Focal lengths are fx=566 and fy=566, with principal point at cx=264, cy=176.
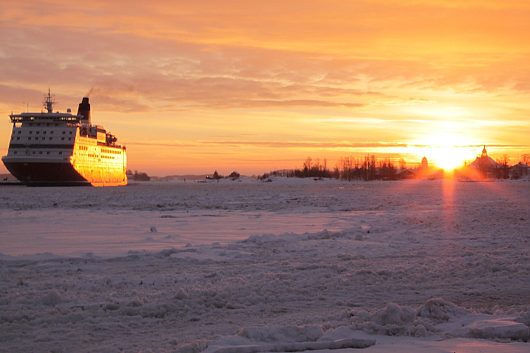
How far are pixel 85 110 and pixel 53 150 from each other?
17.7 metres

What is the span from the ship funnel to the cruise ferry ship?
4134 millimetres

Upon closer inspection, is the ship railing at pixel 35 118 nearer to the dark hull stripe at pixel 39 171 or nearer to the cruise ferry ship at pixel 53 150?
the cruise ferry ship at pixel 53 150

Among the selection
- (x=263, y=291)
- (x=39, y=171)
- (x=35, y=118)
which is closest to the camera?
(x=263, y=291)

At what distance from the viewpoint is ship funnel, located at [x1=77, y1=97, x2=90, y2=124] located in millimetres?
87125

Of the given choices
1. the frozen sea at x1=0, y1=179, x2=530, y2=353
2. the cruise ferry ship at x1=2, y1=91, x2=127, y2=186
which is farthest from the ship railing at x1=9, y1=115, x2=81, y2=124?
the frozen sea at x1=0, y1=179, x2=530, y2=353

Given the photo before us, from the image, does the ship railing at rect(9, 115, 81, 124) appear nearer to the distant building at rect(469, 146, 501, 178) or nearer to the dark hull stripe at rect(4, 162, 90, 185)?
the dark hull stripe at rect(4, 162, 90, 185)

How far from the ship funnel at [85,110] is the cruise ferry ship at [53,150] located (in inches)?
163

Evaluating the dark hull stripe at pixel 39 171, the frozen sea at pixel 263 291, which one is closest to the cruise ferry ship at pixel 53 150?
the dark hull stripe at pixel 39 171

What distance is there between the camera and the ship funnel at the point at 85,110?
286ft

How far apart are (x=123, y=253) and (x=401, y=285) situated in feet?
17.4

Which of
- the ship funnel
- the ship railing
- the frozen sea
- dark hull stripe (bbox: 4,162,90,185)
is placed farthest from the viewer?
the ship funnel

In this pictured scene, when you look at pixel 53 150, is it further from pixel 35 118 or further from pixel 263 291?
pixel 263 291

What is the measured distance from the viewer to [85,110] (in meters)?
88.1

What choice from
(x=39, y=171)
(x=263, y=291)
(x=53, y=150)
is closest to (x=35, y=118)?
(x=53, y=150)
